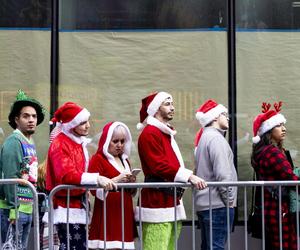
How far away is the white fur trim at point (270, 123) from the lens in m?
10.9

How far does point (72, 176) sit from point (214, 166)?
180cm

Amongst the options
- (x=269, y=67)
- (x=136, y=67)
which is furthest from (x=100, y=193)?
(x=269, y=67)

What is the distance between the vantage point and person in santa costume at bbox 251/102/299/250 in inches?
398

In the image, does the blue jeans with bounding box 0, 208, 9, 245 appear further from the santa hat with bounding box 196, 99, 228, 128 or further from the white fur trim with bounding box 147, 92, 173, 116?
the santa hat with bounding box 196, 99, 228, 128

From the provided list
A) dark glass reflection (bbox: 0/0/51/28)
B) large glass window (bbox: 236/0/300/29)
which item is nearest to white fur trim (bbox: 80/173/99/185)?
dark glass reflection (bbox: 0/0/51/28)

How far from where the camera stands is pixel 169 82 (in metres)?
12.4

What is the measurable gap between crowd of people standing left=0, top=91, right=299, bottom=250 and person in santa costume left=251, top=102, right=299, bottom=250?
0.01 metres

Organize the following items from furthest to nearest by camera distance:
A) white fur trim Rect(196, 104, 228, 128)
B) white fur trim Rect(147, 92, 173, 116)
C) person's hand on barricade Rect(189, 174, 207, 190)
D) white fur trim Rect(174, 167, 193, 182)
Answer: white fur trim Rect(196, 104, 228, 128) → white fur trim Rect(147, 92, 173, 116) → white fur trim Rect(174, 167, 193, 182) → person's hand on barricade Rect(189, 174, 207, 190)

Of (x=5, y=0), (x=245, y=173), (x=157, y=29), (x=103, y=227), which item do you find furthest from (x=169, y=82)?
(x=103, y=227)

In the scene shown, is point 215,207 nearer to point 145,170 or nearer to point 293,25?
point 145,170

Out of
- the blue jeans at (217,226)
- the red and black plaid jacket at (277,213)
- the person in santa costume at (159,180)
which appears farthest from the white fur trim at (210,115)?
the blue jeans at (217,226)

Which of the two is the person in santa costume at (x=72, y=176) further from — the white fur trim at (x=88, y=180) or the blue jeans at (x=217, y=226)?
the blue jeans at (x=217, y=226)

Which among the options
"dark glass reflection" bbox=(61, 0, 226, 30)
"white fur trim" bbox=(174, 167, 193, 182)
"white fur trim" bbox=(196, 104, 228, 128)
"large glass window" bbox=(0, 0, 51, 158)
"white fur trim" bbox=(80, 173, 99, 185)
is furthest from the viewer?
"dark glass reflection" bbox=(61, 0, 226, 30)

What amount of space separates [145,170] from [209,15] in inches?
128
